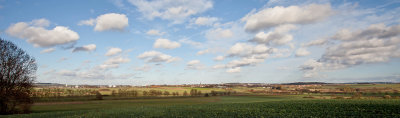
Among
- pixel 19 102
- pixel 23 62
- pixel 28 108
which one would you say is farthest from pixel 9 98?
pixel 23 62

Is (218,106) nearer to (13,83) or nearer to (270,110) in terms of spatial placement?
(270,110)

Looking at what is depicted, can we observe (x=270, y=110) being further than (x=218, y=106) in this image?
No

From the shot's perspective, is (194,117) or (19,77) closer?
(194,117)

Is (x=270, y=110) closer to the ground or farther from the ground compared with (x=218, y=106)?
farther from the ground

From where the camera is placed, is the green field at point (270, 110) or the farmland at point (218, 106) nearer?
the green field at point (270, 110)

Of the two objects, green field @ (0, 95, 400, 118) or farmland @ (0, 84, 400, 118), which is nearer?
green field @ (0, 95, 400, 118)

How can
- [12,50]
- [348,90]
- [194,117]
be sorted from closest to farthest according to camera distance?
[194,117]
[12,50]
[348,90]

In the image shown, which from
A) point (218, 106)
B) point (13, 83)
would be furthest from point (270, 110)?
point (13, 83)

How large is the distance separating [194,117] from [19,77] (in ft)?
130

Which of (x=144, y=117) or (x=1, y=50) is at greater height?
(x=1, y=50)

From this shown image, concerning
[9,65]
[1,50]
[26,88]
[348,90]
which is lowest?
[348,90]

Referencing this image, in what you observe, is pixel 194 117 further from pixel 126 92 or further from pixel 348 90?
pixel 348 90

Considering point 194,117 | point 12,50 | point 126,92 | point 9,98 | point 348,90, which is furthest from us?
point 126,92

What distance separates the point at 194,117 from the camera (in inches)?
1066
